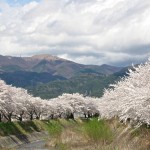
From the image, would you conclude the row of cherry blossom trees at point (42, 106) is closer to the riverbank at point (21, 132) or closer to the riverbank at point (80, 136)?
the riverbank at point (21, 132)

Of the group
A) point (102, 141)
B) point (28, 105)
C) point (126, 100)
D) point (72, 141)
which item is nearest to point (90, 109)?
point (28, 105)

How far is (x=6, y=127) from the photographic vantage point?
3329 inches

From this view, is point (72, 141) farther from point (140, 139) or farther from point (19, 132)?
point (19, 132)

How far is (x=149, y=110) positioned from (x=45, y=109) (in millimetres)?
116490

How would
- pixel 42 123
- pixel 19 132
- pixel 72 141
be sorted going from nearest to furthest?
pixel 72 141
pixel 19 132
pixel 42 123

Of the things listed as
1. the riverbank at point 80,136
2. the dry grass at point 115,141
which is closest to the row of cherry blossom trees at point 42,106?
the riverbank at point 80,136

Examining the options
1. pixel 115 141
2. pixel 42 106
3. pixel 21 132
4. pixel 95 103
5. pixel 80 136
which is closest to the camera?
pixel 115 141

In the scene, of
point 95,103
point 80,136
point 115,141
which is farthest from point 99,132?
point 95,103

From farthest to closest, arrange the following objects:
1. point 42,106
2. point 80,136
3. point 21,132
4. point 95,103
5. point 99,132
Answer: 1. point 95,103
2. point 42,106
3. point 21,132
4. point 80,136
5. point 99,132

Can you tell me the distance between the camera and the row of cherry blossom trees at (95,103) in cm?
2727

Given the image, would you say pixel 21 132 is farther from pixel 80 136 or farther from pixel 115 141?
pixel 115 141

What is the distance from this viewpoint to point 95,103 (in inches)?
7377

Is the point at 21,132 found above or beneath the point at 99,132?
beneath

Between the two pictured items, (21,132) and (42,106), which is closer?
(21,132)
